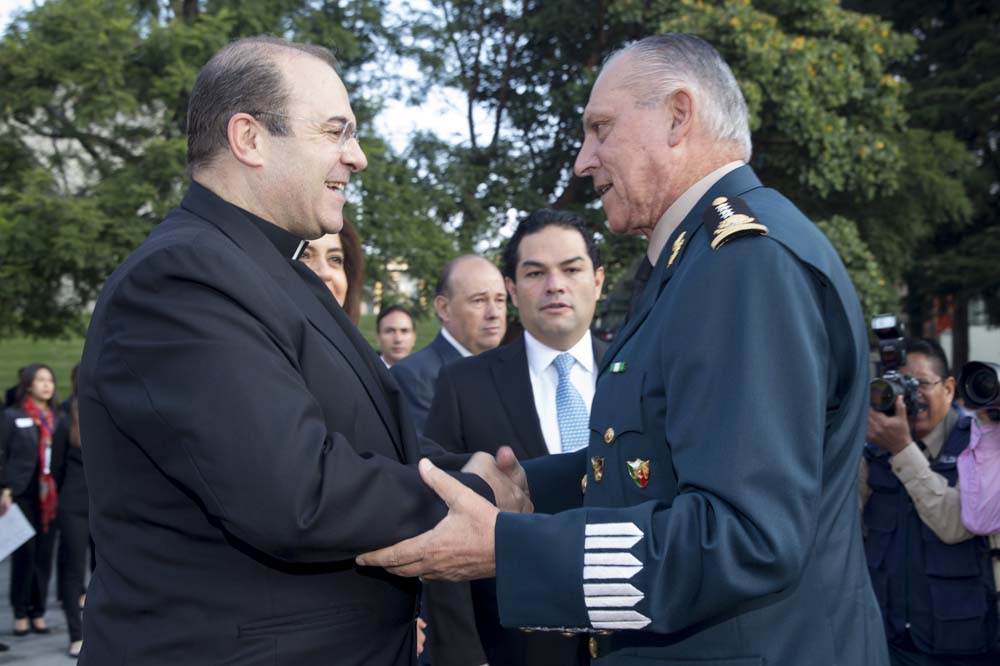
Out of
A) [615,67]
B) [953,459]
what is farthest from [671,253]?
[953,459]

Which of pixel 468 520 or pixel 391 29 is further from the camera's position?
pixel 391 29

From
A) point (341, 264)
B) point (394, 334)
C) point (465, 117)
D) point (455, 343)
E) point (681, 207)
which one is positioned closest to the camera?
point (681, 207)

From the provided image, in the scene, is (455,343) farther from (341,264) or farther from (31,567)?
(31,567)

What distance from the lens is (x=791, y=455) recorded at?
194 cm

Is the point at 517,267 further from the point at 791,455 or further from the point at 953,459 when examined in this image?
the point at 791,455

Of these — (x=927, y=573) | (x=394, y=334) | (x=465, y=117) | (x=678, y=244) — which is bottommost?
(x=927, y=573)

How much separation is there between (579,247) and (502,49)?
16.2 meters

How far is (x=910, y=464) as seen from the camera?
4.71 metres

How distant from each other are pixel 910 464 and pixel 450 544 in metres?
3.15

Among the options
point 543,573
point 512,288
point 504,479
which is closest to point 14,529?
point 512,288

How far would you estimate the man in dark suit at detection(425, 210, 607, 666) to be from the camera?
3.79m

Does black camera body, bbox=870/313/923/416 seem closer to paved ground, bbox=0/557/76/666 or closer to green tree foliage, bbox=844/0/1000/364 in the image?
paved ground, bbox=0/557/76/666

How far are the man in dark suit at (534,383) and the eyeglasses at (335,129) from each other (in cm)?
174

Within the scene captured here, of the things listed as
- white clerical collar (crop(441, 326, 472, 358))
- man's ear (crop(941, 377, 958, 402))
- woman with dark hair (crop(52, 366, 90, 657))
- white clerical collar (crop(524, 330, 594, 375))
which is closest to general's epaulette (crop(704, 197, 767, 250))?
white clerical collar (crop(524, 330, 594, 375))
